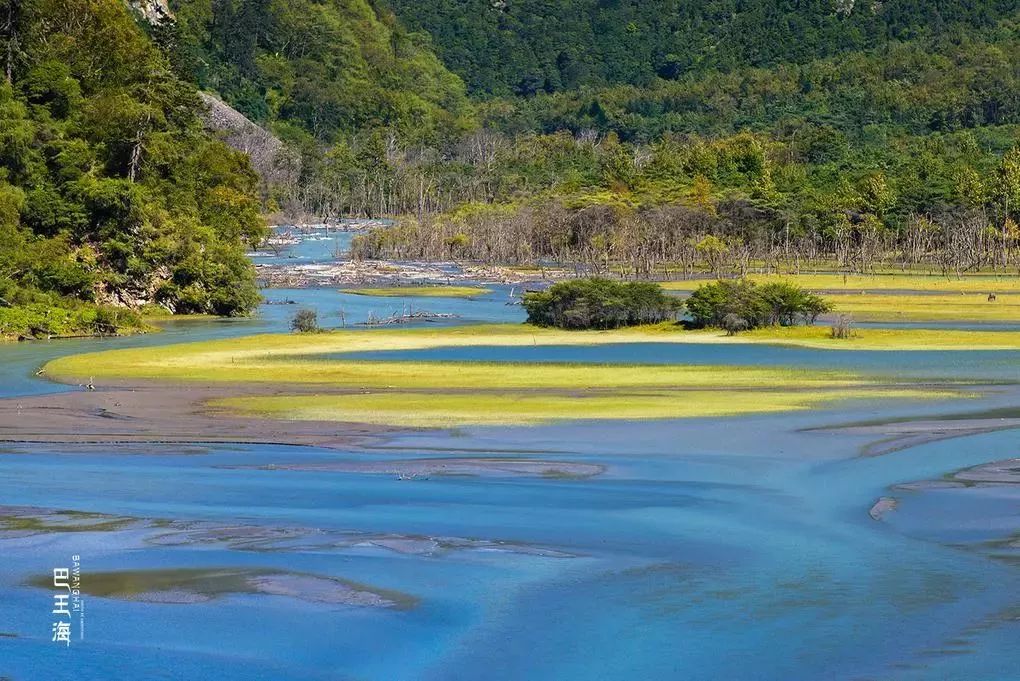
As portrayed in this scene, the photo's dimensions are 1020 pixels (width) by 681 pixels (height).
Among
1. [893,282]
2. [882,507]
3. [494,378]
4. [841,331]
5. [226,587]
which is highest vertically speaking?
[893,282]

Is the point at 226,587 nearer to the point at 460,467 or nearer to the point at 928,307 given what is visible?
the point at 460,467

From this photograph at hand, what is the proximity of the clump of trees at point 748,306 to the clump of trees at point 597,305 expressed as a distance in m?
2.23

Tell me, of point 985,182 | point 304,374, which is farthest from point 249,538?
point 985,182

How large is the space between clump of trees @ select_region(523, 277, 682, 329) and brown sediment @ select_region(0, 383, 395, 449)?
25451mm

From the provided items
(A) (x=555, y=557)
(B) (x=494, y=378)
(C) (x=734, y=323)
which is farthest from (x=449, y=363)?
(A) (x=555, y=557)

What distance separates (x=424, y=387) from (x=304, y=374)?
542 cm

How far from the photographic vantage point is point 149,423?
3709cm

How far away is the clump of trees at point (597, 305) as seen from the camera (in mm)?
66438

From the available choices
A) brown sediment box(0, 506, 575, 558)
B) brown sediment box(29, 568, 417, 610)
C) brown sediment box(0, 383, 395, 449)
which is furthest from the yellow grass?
brown sediment box(29, 568, 417, 610)

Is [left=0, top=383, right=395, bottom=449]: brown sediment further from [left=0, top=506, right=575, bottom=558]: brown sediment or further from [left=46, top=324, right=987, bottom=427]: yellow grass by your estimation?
[left=0, top=506, right=575, bottom=558]: brown sediment

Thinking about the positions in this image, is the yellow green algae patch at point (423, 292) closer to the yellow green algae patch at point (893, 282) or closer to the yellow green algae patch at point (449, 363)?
the yellow green algae patch at point (893, 282)

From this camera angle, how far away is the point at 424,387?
44.7m

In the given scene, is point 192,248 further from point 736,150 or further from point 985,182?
point 736,150

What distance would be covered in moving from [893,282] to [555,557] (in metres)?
85.3
